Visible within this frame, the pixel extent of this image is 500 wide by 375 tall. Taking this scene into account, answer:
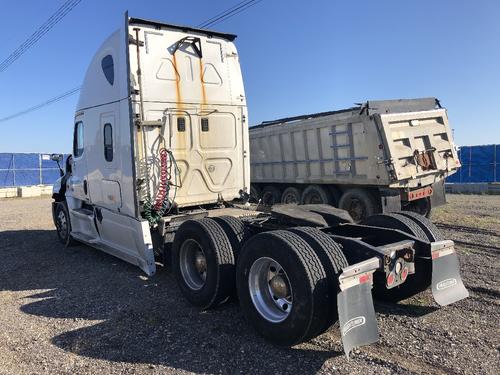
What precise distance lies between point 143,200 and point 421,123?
719cm

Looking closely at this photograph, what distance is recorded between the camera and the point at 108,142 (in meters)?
7.23

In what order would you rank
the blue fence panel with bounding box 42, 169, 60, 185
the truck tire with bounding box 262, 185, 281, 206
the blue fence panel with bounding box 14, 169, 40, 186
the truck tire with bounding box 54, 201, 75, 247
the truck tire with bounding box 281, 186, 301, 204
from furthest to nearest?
the blue fence panel with bounding box 42, 169, 60, 185, the blue fence panel with bounding box 14, 169, 40, 186, the truck tire with bounding box 262, 185, 281, 206, the truck tire with bounding box 281, 186, 301, 204, the truck tire with bounding box 54, 201, 75, 247

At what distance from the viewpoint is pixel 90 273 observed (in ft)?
23.9

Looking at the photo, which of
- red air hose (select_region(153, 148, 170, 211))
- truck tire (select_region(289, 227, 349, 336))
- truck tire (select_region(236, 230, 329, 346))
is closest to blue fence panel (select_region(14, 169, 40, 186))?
red air hose (select_region(153, 148, 170, 211))

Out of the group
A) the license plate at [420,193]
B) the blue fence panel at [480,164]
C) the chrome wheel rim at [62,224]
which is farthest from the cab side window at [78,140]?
the blue fence panel at [480,164]

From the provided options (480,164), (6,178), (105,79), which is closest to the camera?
(105,79)

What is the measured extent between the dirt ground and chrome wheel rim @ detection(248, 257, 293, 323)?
1.02ft

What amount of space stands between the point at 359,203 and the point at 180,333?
747cm

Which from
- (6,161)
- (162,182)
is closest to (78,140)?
(162,182)

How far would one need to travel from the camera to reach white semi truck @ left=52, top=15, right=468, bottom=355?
13.2 feet

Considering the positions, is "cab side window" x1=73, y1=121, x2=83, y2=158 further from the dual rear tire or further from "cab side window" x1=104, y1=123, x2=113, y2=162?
the dual rear tire

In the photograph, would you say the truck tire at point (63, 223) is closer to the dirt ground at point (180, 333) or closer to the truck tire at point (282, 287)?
the dirt ground at point (180, 333)

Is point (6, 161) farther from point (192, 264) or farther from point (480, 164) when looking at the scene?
point (192, 264)

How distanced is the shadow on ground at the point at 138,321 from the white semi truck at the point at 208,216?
236 millimetres
